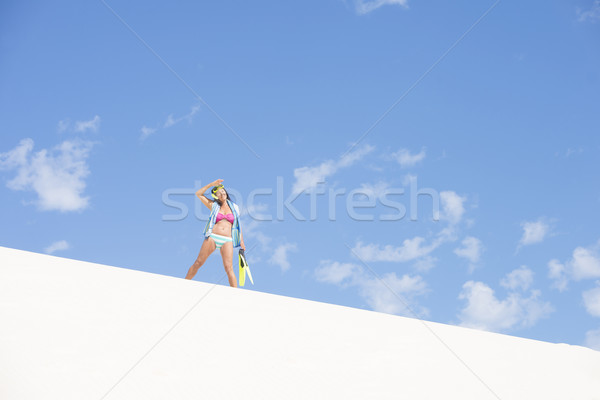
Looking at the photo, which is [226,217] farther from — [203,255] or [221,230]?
[203,255]

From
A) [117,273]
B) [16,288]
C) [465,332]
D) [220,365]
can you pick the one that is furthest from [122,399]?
[465,332]

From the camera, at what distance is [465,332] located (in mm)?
5105

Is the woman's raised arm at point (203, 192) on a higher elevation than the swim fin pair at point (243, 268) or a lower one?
higher

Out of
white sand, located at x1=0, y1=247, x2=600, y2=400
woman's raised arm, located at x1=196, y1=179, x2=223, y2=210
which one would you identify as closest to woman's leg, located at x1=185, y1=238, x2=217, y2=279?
woman's raised arm, located at x1=196, y1=179, x2=223, y2=210

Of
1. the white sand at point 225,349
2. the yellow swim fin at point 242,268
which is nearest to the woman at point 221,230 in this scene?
the yellow swim fin at point 242,268

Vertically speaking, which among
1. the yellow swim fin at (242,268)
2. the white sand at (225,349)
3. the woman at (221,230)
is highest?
the woman at (221,230)

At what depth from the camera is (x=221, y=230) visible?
788cm

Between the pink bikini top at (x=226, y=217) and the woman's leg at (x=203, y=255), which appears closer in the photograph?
the woman's leg at (x=203, y=255)

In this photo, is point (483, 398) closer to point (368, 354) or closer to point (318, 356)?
point (368, 354)

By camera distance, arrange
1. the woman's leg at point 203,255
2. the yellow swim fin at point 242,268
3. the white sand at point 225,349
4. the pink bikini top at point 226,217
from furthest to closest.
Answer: the pink bikini top at point 226,217 → the yellow swim fin at point 242,268 → the woman's leg at point 203,255 → the white sand at point 225,349

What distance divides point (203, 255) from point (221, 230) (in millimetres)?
494

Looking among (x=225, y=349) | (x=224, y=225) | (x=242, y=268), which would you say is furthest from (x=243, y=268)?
(x=225, y=349)

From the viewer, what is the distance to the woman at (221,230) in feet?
25.3

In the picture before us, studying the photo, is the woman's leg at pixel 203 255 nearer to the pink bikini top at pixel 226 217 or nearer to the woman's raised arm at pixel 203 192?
the pink bikini top at pixel 226 217
